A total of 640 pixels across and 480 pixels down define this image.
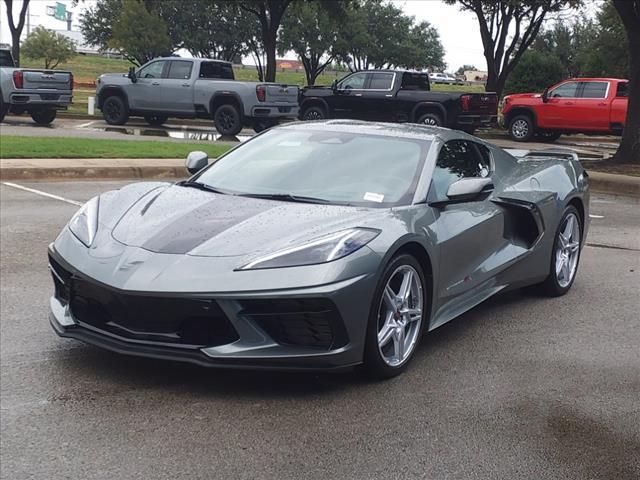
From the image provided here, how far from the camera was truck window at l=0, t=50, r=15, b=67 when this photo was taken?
21.9m

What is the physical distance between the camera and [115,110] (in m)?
23.1

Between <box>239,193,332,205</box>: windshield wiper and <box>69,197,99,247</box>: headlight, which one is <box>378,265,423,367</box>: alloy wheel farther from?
<box>69,197,99,247</box>: headlight

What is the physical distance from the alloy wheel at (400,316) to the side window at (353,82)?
2001cm

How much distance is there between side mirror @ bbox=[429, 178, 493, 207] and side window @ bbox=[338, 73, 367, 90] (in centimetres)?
1944

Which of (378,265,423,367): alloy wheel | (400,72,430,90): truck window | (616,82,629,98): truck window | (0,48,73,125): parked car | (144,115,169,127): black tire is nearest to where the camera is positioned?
(378,265,423,367): alloy wheel

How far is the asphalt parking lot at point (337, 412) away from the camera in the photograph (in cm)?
342

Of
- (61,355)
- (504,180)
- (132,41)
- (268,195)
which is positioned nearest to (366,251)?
(268,195)

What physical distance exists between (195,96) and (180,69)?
99 centimetres

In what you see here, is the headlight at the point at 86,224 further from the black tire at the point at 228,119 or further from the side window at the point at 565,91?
the side window at the point at 565,91

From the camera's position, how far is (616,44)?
4562cm

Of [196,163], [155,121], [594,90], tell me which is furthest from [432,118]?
[196,163]

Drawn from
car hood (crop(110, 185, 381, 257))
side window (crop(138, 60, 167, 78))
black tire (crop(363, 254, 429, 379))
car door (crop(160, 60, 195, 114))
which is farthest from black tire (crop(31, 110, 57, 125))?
black tire (crop(363, 254, 429, 379))

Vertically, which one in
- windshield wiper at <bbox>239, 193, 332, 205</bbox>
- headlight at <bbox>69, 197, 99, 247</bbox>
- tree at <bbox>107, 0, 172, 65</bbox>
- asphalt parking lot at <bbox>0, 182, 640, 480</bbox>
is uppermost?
tree at <bbox>107, 0, 172, 65</bbox>

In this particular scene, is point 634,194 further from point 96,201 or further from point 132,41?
point 132,41
